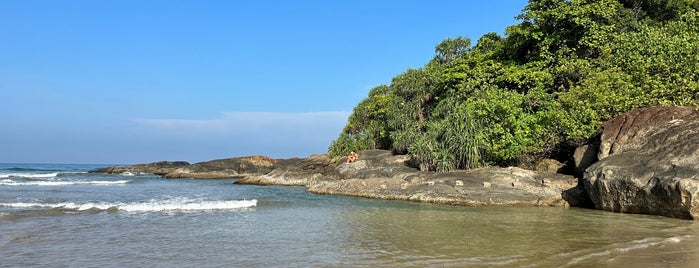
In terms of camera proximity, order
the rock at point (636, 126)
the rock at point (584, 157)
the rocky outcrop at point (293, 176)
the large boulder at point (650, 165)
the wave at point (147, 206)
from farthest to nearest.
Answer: the rocky outcrop at point (293, 176) → the rock at point (584, 157) → the rock at point (636, 126) → the wave at point (147, 206) → the large boulder at point (650, 165)

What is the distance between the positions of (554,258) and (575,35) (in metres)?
30.5

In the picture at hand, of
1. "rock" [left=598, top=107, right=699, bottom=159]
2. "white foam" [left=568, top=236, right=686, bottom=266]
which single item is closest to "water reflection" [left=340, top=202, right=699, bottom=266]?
"white foam" [left=568, top=236, right=686, bottom=266]

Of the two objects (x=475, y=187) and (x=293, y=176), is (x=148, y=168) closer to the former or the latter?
(x=293, y=176)

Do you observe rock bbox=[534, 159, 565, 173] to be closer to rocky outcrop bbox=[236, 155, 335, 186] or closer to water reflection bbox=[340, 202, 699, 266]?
water reflection bbox=[340, 202, 699, 266]

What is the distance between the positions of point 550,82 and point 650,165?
1532 centimetres

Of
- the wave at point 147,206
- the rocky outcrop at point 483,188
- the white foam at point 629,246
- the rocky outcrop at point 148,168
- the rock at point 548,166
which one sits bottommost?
the white foam at point 629,246

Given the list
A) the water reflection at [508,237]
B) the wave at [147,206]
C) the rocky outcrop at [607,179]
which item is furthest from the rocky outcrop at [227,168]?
the water reflection at [508,237]

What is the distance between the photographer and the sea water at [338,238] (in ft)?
34.2

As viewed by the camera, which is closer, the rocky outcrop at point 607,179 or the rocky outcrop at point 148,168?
the rocky outcrop at point 607,179

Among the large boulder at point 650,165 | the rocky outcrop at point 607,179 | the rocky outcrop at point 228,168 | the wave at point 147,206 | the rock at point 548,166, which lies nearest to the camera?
the large boulder at point 650,165

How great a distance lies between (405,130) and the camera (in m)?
42.8

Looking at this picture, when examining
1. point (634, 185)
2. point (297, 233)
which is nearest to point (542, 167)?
point (634, 185)

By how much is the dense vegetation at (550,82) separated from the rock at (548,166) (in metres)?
0.47

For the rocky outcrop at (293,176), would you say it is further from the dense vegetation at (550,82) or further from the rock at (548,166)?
the rock at (548,166)
